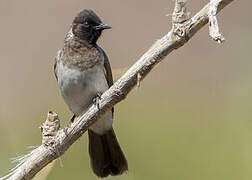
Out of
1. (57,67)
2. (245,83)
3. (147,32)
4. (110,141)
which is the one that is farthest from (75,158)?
(147,32)

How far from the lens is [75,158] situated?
9.04 ft

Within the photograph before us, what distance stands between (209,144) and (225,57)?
1005mm

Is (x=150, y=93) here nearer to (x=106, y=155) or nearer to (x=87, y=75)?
(x=106, y=155)

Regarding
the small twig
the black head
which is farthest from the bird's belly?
the small twig

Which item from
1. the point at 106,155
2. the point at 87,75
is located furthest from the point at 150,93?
the point at 87,75

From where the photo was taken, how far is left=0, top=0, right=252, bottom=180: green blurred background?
103 inches

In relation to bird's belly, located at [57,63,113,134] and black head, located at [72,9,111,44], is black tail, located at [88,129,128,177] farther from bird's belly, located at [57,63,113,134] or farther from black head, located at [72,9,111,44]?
black head, located at [72,9,111,44]

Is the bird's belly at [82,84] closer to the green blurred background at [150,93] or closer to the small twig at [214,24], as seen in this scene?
the green blurred background at [150,93]

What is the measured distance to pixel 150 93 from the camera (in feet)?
11.2

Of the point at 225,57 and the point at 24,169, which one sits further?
the point at 225,57

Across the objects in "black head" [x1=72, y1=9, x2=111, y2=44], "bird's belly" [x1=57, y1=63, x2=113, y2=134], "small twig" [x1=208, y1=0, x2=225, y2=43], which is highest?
"black head" [x1=72, y1=9, x2=111, y2=44]

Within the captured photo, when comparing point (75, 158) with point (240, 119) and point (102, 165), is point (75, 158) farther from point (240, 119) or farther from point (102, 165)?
point (240, 119)

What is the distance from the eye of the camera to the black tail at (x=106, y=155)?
2.33m

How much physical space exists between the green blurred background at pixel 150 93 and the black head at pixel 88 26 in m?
0.53
